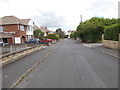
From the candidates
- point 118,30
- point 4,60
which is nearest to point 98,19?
point 118,30

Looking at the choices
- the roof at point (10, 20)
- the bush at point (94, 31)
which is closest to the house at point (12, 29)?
the roof at point (10, 20)

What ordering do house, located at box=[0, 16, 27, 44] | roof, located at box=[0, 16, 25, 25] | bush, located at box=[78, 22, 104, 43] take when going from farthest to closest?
1. bush, located at box=[78, 22, 104, 43]
2. roof, located at box=[0, 16, 25, 25]
3. house, located at box=[0, 16, 27, 44]

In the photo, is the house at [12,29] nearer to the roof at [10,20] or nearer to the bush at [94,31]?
the roof at [10,20]

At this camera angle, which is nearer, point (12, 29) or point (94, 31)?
point (12, 29)

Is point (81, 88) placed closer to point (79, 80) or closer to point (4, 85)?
point (79, 80)

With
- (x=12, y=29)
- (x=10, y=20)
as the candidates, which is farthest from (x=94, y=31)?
(x=10, y=20)

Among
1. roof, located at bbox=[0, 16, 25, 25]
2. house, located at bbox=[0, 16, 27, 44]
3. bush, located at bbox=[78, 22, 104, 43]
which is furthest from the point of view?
bush, located at bbox=[78, 22, 104, 43]

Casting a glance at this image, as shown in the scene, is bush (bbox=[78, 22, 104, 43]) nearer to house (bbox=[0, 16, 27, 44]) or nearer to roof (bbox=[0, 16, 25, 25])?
house (bbox=[0, 16, 27, 44])

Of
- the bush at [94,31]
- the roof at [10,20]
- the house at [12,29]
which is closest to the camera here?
the house at [12,29]

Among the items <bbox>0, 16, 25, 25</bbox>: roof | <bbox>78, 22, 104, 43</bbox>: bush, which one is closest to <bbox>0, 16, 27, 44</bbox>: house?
<bbox>0, 16, 25, 25</bbox>: roof

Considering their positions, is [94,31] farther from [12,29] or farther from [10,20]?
[10,20]

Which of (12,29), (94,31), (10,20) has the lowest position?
(94,31)

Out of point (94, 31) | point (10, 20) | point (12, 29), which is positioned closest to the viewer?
point (12, 29)

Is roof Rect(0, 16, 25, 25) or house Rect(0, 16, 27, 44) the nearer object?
house Rect(0, 16, 27, 44)
